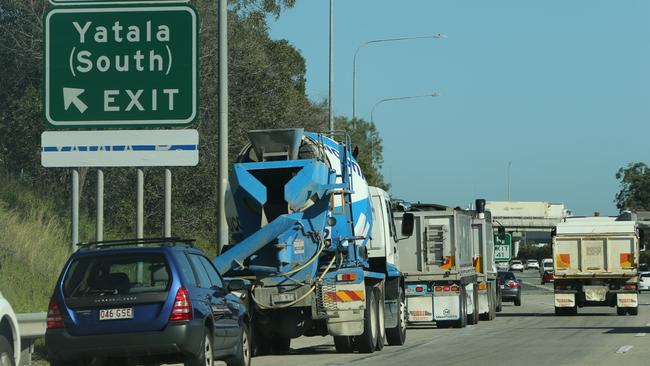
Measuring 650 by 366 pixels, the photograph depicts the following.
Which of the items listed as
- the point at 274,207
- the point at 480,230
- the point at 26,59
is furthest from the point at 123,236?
the point at 274,207

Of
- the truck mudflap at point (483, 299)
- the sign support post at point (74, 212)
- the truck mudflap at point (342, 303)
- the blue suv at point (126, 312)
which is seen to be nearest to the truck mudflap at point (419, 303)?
the truck mudflap at point (483, 299)

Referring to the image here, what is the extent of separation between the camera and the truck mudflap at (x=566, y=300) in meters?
42.1

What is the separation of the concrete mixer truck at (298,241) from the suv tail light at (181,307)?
633 centimetres

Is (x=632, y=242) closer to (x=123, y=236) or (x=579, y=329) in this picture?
(x=579, y=329)

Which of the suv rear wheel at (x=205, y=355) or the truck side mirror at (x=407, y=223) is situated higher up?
the truck side mirror at (x=407, y=223)

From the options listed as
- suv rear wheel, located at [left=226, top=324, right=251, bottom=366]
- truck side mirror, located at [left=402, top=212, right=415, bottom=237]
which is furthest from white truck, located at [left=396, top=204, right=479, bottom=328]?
suv rear wheel, located at [left=226, top=324, right=251, bottom=366]

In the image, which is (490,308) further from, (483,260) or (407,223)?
(407,223)

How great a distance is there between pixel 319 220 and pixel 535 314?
24975mm

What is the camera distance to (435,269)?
111 ft

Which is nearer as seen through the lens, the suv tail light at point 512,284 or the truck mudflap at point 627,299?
the truck mudflap at point 627,299

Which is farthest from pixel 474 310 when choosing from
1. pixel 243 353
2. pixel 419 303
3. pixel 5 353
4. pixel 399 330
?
pixel 5 353

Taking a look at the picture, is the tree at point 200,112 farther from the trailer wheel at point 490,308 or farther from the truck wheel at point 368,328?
the truck wheel at point 368,328

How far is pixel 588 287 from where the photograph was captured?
42.0 meters

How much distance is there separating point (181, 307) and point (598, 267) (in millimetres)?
29200
